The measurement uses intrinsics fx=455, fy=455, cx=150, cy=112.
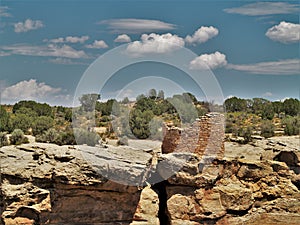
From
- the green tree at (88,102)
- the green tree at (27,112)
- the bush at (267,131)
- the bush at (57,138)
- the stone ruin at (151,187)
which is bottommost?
the stone ruin at (151,187)

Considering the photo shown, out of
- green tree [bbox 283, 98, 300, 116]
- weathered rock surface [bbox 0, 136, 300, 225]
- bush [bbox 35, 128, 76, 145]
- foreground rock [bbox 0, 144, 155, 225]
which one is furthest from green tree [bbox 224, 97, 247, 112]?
foreground rock [bbox 0, 144, 155, 225]

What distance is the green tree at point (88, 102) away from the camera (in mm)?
23834

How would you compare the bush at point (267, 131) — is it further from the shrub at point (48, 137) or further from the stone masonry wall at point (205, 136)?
the stone masonry wall at point (205, 136)

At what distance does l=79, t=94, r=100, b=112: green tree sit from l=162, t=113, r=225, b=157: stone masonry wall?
382 inches

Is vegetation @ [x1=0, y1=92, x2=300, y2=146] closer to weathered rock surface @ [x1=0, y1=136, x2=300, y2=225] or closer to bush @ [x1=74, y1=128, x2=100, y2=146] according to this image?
bush @ [x1=74, y1=128, x2=100, y2=146]

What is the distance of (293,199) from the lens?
589 inches

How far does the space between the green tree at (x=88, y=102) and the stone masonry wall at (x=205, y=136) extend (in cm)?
971

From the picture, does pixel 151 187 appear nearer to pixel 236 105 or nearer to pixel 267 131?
pixel 267 131

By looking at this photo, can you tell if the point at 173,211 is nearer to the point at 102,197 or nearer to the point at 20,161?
the point at 102,197

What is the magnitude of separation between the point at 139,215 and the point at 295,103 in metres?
49.0

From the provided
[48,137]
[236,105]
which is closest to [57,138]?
[48,137]

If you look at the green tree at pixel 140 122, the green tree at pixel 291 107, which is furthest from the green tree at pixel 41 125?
the green tree at pixel 291 107

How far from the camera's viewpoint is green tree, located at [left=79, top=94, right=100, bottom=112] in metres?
23.8

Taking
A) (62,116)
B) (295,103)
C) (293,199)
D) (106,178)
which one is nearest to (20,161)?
(106,178)
